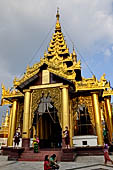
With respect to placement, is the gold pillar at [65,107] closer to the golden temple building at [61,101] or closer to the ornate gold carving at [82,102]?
the golden temple building at [61,101]

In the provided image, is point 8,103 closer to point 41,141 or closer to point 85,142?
point 41,141

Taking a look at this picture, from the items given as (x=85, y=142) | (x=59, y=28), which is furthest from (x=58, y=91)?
(x=59, y=28)

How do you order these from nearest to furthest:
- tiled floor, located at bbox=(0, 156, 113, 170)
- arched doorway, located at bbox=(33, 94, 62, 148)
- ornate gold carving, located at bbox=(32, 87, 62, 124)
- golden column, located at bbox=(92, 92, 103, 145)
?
1. tiled floor, located at bbox=(0, 156, 113, 170)
2. golden column, located at bbox=(92, 92, 103, 145)
3. ornate gold carving, located at bbox=(32, 87, 62, 124)
4. arched doorway, located at bbox=(33, 94, 62, 148)

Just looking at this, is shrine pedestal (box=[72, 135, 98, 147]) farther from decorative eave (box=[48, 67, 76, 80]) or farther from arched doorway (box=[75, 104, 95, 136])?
decorative eave (box=[48, 67, 76, 80])

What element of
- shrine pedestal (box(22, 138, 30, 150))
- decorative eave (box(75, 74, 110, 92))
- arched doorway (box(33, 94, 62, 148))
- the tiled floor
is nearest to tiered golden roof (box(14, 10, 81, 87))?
decorative eave (box(75, 74, 110, 92))

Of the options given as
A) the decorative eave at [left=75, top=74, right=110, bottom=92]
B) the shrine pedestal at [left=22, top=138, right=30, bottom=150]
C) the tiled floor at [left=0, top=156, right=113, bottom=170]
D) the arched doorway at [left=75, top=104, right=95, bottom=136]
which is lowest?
the tiled floor at [left=0, top=156, right=113, bottom=170]

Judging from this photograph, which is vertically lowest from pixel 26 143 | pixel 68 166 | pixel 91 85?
pixel 68 166

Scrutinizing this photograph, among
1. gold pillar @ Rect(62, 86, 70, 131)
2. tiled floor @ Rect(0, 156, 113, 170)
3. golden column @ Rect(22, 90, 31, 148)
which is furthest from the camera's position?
golden column @ Rect(22, 90, 31, 148)

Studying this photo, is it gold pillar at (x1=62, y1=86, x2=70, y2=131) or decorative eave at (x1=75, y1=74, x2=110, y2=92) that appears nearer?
gold pillar at (x1=62, y1=86, x2=70, y2=131)

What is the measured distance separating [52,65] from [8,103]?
24.3ft

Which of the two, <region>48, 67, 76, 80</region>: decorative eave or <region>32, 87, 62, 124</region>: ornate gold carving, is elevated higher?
<region>48, 67, 76, 80</region>: decorative eave

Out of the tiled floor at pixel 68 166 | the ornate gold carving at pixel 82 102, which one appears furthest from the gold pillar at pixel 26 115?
the ornate gold carving at pixel 82 102

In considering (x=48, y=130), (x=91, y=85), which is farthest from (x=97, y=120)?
(x=48, y=130)

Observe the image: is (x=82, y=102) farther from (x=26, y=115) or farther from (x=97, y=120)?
(x=26, y=115)
